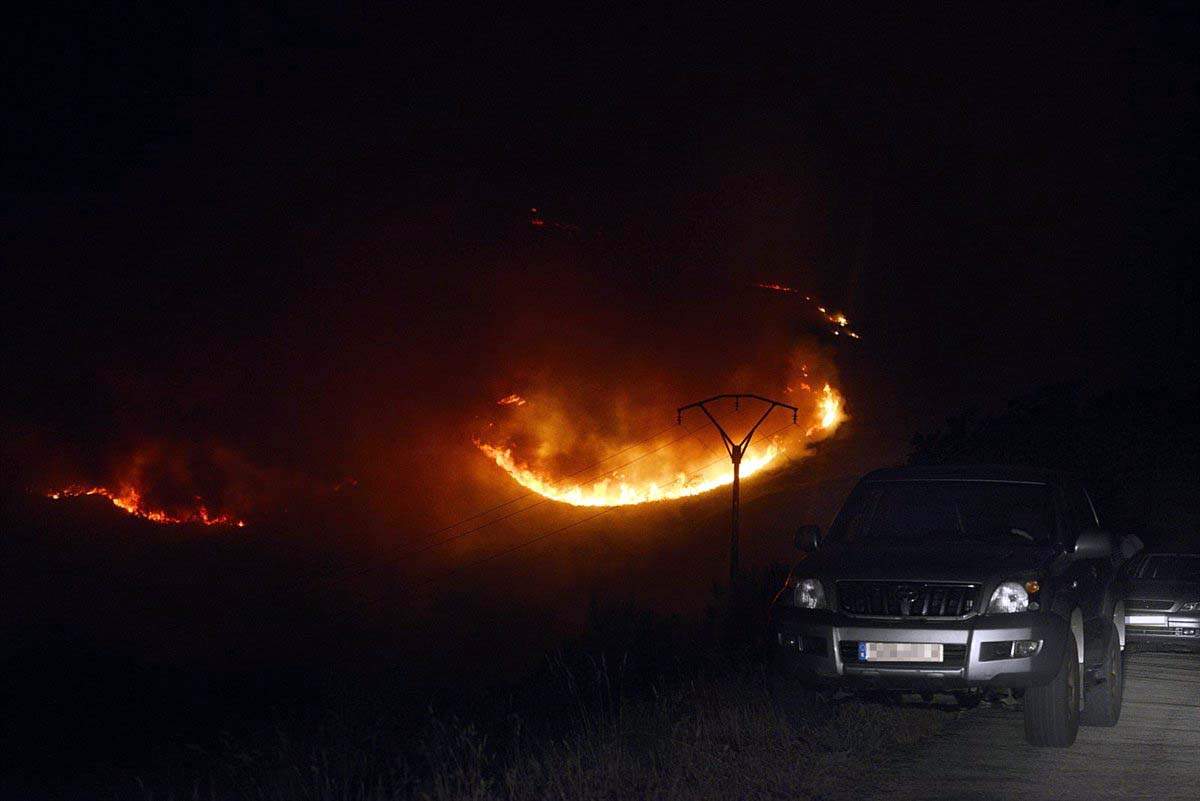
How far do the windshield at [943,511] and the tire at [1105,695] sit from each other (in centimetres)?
139

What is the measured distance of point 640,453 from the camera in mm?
119938

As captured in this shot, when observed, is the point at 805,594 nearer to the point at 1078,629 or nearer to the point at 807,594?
the point at 807,594

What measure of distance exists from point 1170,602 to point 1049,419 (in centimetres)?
4105

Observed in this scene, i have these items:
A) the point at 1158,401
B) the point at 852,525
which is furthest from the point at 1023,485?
the point at 1158,401

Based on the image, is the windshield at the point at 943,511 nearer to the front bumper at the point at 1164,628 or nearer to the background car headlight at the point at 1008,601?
the background car headlight at the point at 1008,601

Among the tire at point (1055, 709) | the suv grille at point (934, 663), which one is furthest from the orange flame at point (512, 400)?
the suv grille at point (934, 663)

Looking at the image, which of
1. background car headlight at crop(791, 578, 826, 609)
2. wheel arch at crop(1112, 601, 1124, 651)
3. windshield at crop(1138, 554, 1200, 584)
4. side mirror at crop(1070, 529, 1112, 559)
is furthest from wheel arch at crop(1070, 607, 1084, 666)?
A: windshield at crop(1138, 554, 1200, 584)

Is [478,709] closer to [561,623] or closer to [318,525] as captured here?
[561,623]

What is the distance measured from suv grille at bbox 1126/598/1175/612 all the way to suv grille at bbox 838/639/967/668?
10030 mm

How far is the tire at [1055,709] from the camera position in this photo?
35.2 feet

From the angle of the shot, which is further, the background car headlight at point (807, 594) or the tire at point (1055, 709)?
the background car headlight at point (807, 594)

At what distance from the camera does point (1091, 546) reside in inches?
449

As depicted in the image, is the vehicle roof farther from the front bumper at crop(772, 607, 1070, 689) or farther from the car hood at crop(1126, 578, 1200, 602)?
the car hood at crop(1126, 578, 1200, 602)

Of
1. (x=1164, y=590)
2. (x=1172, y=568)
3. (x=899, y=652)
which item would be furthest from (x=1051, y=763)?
(x=1172, y=568)
